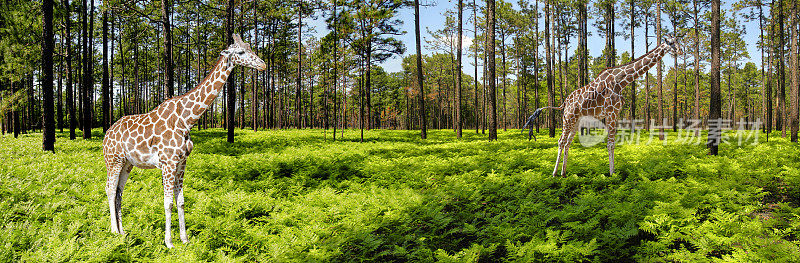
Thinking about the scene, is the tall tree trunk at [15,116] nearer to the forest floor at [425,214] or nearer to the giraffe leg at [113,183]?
the forest floor at [425,214]

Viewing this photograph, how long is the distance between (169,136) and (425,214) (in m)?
4.37

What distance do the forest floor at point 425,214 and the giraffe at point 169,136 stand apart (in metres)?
0.96

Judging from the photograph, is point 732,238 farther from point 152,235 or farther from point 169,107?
point 152,235

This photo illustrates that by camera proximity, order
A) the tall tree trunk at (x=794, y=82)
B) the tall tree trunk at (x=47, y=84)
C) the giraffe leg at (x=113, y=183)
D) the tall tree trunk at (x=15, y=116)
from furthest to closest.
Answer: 1. the tall tree trunk at (x=15, y=116)
2. the tall tree trunk at (x=794, y=82)
3. the tall tree trunk at (x=47, y=84)
4. the giraffe leg at (x=113, y=183)

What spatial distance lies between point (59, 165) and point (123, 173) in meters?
7.00

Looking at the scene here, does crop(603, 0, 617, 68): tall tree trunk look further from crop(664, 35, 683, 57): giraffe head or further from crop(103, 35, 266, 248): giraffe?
crop(103, 35, 266, 248): giraffe

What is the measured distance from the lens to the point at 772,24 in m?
27.1

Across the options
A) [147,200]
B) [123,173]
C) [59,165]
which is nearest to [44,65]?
[59,165]

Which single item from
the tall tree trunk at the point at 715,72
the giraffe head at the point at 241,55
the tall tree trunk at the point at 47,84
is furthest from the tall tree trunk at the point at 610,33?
the tall tree trunk at the point at 47,84

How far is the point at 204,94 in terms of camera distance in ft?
16.6

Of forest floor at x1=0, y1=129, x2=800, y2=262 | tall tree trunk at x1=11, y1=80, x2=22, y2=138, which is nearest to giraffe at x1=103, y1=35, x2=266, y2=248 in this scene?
forest floor at x1=0, y1=129, x2=800, y2=262

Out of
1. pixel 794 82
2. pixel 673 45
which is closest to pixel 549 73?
pixel 794 82

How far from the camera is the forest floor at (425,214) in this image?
4809mm

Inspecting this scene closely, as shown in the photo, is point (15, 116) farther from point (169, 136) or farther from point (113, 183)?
point (169, 136)
